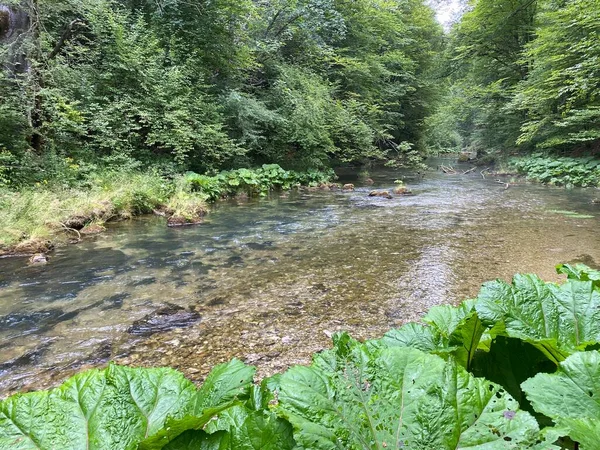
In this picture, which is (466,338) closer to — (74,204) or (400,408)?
(400,408)

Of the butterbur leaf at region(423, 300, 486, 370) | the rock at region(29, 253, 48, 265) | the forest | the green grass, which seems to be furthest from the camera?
the green grass

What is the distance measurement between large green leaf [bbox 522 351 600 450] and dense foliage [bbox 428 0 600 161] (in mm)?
13764

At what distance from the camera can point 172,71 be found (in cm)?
1176

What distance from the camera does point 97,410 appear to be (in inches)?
29.4

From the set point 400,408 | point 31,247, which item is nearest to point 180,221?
point 31,247

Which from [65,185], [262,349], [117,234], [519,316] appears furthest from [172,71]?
[519,316]

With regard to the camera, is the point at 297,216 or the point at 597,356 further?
the point at 297,216

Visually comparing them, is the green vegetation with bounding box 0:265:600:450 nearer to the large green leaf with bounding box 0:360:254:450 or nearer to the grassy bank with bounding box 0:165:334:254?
the large green leaf with bounding box 0:360:254:450

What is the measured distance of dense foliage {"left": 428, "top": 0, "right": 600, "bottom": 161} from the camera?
13.5 m

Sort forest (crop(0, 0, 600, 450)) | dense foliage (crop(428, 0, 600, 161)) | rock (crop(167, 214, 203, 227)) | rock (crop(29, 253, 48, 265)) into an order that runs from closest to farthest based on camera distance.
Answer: forest (crop(0, 0, 600, 450))
rock (crop(29, 253, 48, 265))
rock (crop(167, 214, 203, 227))
dense foliage (crop(428, 0, 600, 161))

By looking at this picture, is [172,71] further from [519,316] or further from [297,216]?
[519,316]

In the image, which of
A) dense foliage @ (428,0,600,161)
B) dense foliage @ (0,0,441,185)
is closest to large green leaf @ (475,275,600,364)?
dense foliage @ (0,0,441,185)

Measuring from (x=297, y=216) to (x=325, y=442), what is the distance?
825 centimetres

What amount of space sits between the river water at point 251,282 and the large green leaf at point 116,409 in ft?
6.81
